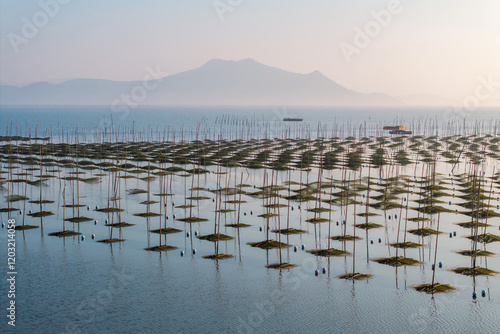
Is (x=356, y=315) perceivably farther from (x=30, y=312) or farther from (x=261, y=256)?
(x=30, y=312)

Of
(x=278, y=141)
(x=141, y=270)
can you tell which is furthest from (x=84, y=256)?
(x=278, y=141)

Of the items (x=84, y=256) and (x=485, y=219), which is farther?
(x=485, y=219)

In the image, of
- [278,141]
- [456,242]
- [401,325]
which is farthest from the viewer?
[278,141]

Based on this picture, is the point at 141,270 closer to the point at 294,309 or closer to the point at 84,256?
the point at 84,256

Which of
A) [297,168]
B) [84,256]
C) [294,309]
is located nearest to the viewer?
[294,309]

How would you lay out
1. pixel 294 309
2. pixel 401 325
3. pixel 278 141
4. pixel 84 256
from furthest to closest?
pixel 278 141
pixel 84 256
pixel 294 309
pixel 401 325

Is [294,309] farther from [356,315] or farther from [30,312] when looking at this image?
[30,312]

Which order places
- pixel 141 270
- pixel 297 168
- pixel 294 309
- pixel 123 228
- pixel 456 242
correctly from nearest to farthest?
pixel 294 309 < pixel 141 270 < pixel 456 242 < pixel 123 228 < pixel 297 168

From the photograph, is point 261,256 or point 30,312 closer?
point 30,312

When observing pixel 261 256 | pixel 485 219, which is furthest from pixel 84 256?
pixel 485 219
